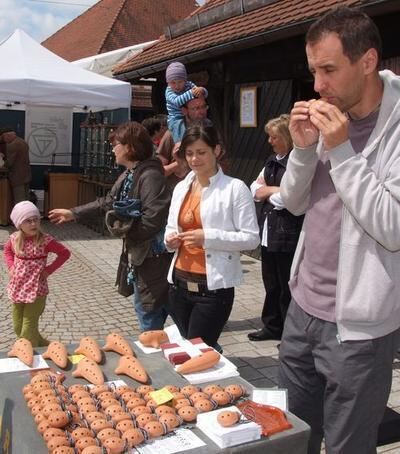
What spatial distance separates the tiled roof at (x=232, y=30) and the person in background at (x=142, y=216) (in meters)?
2.87

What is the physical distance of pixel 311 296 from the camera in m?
1.98

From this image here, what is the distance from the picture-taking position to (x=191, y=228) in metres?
3.29

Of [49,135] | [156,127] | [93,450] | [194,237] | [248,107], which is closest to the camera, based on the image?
[93,450]

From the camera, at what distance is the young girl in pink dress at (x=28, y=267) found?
4160 mm

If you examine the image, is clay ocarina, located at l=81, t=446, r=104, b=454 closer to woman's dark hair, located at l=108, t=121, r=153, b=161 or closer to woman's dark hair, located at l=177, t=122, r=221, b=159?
woman's dark hair, located at l=177, t=122, r=221, b=159

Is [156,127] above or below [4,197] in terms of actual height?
above

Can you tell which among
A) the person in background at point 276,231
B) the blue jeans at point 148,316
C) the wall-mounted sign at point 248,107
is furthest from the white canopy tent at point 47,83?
the blue jeans at point 148,316

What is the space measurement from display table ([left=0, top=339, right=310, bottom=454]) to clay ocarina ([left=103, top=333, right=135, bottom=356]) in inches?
1.9

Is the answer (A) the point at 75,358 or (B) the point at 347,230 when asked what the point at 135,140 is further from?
(B) the point at 347,230

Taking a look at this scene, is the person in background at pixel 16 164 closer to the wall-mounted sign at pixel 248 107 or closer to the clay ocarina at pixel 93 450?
the wall-mounted sign at pixel 248 107

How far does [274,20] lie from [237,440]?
603cm

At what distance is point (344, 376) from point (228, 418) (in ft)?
1.37

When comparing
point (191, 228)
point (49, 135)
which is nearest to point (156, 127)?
point (191, 228)

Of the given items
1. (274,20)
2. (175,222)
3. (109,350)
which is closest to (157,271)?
(175,222)
